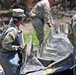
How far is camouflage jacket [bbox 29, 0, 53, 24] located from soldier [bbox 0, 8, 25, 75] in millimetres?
2374

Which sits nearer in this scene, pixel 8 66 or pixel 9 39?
pixel 9 39

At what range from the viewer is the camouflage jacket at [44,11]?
7.95m

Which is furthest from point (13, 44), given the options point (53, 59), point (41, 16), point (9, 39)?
point (41, 16)

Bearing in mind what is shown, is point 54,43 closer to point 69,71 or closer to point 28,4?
point 69,71

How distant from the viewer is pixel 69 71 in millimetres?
5133

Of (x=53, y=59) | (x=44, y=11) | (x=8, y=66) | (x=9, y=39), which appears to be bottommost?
(x=8, y=66)

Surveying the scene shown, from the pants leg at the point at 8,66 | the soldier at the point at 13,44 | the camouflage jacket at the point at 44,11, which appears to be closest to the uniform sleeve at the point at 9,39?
the soldier at the point at 13,44

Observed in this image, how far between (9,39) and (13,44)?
8.5 inches

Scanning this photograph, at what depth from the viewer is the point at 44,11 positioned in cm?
798

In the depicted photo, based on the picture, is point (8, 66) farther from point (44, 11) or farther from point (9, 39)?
point (44, 11)

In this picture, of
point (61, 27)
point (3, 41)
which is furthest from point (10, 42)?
point (61, 27)

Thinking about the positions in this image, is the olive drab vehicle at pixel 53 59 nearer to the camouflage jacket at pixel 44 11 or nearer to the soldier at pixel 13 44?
the soldier at pixel 13 44

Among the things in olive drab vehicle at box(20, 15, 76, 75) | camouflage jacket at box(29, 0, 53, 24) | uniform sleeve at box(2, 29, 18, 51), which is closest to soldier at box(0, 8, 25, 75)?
uniform sleeve at box(2, 29, 18, 51)

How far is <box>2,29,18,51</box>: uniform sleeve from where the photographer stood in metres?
5.36
